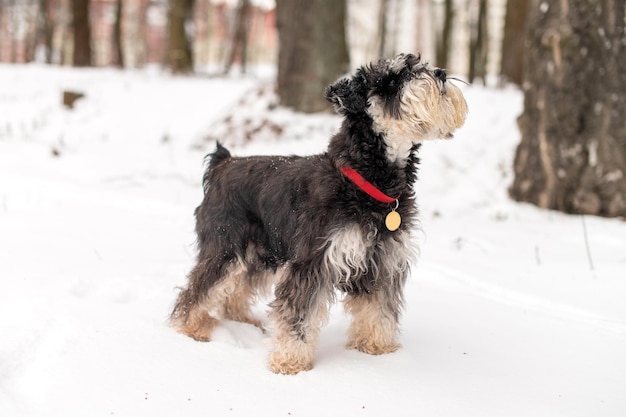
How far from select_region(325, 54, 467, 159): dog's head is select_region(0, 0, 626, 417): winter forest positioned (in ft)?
1.39

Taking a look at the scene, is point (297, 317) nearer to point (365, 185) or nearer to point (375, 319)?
point (375, 319)

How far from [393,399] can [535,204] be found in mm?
4958

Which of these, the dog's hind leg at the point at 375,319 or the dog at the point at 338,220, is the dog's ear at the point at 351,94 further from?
the dog's hind leg at the point at 375,319

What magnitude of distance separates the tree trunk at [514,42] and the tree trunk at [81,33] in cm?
1352

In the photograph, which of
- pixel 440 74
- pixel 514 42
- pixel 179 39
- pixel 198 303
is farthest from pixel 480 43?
pixel 198 303

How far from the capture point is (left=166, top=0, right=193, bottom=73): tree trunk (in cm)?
1891

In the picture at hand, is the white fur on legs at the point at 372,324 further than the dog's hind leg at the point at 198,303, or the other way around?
the dog's hind leg at the point at 198,303

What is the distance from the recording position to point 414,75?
363 centimetres

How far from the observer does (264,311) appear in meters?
4.99

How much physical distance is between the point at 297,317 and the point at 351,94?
1.39 m

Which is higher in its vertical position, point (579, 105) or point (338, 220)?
point (579, 105)

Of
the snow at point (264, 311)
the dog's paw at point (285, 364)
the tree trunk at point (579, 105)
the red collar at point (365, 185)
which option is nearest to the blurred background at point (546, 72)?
the tree trunk at point (579, 105)

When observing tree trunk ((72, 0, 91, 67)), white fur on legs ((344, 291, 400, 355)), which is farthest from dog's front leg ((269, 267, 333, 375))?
tree trunk ((72, 0, 91, 67))

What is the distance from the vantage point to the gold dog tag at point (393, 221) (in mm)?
3723
